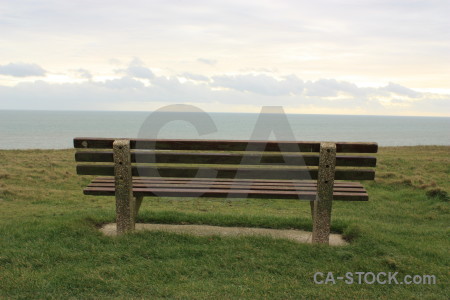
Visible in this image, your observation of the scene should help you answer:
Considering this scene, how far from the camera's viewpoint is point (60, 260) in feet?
14.2

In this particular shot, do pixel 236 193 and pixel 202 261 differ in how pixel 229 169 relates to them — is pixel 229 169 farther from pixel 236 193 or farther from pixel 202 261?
pixel 202 261

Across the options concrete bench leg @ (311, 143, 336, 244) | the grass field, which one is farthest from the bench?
the grass field

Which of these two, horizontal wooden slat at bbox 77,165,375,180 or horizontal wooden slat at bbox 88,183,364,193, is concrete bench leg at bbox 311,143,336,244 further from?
horizontal wooden slat at bbox 88,183,364,193

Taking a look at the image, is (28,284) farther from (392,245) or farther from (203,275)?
(392,245)

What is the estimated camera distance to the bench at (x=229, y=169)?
488 centimetres

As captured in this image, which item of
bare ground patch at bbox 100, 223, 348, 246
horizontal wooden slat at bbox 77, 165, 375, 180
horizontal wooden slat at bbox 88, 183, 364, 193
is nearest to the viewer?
horizontal wooden slat at bbox 77, 165, 375, 180

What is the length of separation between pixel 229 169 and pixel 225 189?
Result: 0.95ft

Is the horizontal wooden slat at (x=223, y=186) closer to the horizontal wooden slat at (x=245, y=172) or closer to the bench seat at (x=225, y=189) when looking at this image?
the bench seat at (x=225, y=189)

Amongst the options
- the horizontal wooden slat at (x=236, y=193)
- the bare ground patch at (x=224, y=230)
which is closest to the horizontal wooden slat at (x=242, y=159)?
the horizontal wooden slat at (x=236, y=193)

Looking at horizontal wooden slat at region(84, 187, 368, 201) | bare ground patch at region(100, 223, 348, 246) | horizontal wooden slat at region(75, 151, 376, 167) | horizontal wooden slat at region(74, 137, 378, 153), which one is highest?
horizontal wooden slat at region(74, 137, 378, 153)

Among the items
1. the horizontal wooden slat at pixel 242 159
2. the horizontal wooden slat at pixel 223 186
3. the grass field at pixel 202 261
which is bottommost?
the grass field at pixel 202 261

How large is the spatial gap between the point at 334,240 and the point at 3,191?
815 centimetres

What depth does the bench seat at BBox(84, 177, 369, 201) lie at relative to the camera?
17.0 ft

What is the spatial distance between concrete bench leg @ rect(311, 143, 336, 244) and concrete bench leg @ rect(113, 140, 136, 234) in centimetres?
239
